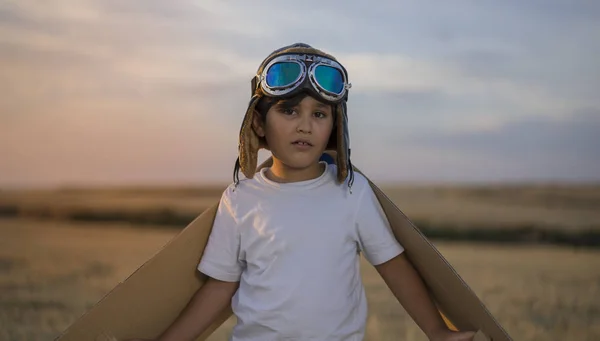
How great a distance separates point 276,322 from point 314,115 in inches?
37.3

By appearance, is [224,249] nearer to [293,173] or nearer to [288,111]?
[293,173]

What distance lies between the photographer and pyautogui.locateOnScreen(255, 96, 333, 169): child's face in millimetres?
3645

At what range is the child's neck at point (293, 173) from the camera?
12.5 feet

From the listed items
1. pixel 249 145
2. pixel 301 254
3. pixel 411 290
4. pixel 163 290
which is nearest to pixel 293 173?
pixel 249 145

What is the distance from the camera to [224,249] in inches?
152

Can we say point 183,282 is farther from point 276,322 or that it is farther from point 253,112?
point 253,112

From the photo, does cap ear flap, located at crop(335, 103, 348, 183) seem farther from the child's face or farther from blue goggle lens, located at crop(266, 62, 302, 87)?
blue goggle lens, located at crop(266, 62, 302, 87)

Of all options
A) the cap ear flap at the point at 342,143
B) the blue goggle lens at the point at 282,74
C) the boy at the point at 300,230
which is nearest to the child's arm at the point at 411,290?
the boy at the point at 300,230

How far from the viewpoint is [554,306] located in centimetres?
892

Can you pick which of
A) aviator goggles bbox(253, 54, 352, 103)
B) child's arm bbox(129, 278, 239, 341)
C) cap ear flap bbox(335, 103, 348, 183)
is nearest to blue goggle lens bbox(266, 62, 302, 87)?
aviator goggles bbox(253, 54, 352, 103)

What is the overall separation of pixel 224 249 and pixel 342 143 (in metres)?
0.76

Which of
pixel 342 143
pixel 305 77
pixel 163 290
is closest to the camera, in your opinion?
pixel 305 77

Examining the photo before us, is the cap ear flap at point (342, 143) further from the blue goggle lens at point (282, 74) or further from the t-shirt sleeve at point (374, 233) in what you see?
the blue goggle lens at point (282, 74)

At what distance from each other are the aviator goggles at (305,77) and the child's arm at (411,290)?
0.87 m
